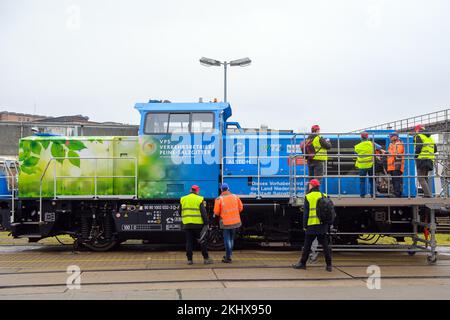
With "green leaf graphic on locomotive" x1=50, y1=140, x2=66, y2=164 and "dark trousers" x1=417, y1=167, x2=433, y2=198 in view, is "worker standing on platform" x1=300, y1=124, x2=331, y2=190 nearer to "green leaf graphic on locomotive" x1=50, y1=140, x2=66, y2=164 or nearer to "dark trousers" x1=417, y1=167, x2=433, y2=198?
"dark trousers" x1=417, y1=167, x2=433, y2=198

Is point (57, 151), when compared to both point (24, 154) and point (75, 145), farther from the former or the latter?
point (24, 154)

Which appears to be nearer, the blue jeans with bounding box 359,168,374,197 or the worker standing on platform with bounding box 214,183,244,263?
the worker standing on platform with bounding box 214,183,244,263

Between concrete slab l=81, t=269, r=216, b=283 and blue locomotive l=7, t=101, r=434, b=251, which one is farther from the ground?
blue locomotive l=7, t=101, r=434, b=251

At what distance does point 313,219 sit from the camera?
9.52m

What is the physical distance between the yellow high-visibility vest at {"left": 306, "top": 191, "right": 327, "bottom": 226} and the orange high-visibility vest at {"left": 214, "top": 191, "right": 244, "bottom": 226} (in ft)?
5.40

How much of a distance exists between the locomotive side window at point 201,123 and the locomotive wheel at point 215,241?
98.4 inches

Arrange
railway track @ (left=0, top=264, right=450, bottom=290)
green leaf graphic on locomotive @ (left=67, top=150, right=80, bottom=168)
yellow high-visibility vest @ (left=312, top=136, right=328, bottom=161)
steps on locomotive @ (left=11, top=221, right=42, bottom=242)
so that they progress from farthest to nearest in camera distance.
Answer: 1. green leaf graphic on locomotive @ (left=67, top=150, right=80, bottom=168)
2. steps on locomotive @ (left=11, top=221, right=42, bottom=242)
3. yellow high-visibility vest @ (left=312, top=136, right=328, bottom=161)
4. railway track @ (left=0, top=264, right=450, bottom=290)

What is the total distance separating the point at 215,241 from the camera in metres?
12.4

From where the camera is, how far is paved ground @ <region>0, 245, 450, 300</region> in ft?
24.2

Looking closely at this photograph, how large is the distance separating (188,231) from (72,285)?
9.45 feet

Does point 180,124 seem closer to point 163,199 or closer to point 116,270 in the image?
point 163,199

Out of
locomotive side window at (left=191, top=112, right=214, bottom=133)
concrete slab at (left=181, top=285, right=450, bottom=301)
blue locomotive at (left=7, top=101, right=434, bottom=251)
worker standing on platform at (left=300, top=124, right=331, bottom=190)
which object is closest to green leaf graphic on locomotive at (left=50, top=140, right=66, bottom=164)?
blue locomotive at (left=7, top=101, right=434, bottom=251)

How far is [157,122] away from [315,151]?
3856 millimetres
